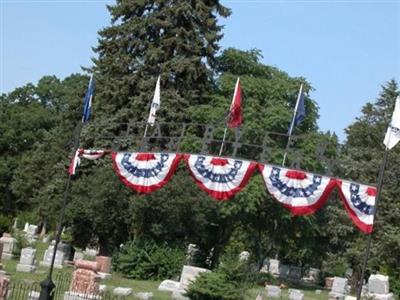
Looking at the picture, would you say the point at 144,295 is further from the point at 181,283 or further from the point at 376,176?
the point at 376,176

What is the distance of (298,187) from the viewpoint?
1902cm

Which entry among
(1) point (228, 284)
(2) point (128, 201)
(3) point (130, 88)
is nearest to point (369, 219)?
(1) point (228, 284)

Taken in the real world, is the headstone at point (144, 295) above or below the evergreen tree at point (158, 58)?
below

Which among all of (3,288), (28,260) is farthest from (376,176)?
(3,288)

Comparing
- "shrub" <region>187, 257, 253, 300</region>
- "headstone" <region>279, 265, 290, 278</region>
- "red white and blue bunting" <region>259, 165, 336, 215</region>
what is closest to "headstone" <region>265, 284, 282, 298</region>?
"shrub" <region>187, 257, 253, 300</region>

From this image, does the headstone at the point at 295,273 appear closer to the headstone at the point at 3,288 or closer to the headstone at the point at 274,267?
the headstone at the point at 274,267

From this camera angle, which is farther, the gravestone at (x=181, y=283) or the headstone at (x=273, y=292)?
the headstone at (x=273, y=292)

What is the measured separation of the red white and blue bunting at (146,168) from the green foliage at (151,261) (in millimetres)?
12773

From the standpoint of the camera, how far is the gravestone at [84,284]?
20.0 meters

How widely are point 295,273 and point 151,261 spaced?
24706 millimetres

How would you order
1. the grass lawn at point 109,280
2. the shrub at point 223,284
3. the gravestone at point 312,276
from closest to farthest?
the shrub at point 223,284
the grass lawn at point 109,280
the gravestone at point 312,276

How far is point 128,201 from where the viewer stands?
34.8 meters

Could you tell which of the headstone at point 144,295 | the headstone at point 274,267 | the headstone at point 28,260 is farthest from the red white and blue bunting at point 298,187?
the headstone at point 274,267

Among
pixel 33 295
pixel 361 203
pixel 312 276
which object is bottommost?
pixel 312 276
